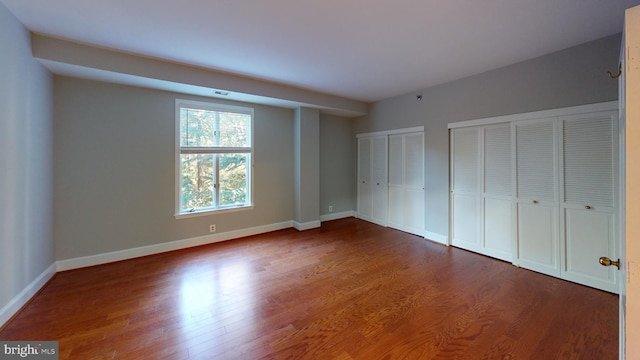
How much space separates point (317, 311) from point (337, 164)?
3.91m

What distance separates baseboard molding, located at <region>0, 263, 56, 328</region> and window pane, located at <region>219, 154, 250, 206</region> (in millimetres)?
2171

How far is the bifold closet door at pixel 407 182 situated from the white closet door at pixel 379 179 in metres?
0.14

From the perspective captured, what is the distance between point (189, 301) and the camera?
2475mm

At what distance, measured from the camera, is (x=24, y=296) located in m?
2.37

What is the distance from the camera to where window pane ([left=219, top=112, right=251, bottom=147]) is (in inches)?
169

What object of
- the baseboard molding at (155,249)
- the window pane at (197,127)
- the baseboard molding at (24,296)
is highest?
the window pane at (197,127)

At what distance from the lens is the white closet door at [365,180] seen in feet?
18.5

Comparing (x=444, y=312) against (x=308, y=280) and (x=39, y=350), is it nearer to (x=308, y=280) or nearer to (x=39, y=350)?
(x=308, y=280)

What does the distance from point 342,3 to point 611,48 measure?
289 centimetres

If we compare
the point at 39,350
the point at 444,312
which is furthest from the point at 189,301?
the point at 444,312

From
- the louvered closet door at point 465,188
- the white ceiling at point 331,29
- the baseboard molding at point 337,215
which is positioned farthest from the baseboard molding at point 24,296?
the louvered closet door at point 465,188

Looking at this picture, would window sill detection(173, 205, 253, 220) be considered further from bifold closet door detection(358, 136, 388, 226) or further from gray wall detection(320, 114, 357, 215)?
bifold closet door detection(358, 136, 388, 226)

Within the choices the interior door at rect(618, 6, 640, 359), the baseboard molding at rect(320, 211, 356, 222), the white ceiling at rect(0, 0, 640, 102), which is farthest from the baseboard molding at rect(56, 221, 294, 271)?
the interior door at rect(618, 6, 640, 359)

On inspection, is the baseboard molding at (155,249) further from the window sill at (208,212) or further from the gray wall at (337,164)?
the gray wall at (337,164)
